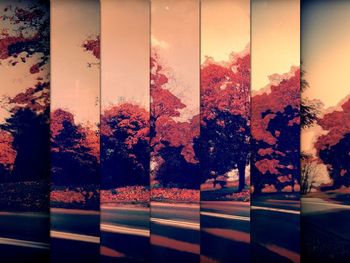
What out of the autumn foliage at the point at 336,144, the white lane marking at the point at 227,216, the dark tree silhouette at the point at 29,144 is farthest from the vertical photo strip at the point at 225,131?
the dark tree silhouette at the point at 29,144

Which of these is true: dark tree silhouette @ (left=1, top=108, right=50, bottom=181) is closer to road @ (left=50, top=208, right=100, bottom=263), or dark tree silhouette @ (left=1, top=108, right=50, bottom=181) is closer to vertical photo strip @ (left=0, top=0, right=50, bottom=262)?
vertical photo strip @ (left=0, top=0, right=50, bottom=262)

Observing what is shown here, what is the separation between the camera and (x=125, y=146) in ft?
13.0

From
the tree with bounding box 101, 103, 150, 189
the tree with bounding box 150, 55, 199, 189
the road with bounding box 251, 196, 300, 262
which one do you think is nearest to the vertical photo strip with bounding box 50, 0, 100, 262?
the tree with bounding box 101, 103, 150, 189

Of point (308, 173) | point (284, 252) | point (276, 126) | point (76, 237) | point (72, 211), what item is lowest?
point (284, 252)

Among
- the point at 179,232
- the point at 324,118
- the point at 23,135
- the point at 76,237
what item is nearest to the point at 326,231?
the point at 324,118

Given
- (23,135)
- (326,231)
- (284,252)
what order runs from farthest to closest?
1. (23,135)
2. (326,231)
3. (284,252)

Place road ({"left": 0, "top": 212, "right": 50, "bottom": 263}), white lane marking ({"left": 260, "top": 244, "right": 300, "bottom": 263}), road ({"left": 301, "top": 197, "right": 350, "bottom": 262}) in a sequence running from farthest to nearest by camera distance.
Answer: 1. road ({"left": 0, "top": 212, "right": 50, "bottom": 263})
2. road ({"left": 301, "top": 197, "right": 350, "bottom": 262})
3. white lane marking ({"left": 260, "top": 244, "right": 300, "bottom": 263})

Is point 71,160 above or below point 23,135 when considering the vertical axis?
below

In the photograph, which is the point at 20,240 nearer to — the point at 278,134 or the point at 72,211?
the point at 72,211

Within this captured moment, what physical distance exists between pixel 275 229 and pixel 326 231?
1.86 ft

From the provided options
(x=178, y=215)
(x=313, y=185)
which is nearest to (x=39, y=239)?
(x=178, y=215)

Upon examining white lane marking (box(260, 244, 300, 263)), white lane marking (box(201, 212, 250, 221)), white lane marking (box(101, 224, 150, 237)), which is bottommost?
white lane marking (box(260, 244, 300, 263))

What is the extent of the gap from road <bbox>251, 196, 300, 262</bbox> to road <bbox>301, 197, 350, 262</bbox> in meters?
0.21

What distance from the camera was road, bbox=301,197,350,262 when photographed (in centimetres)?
400
